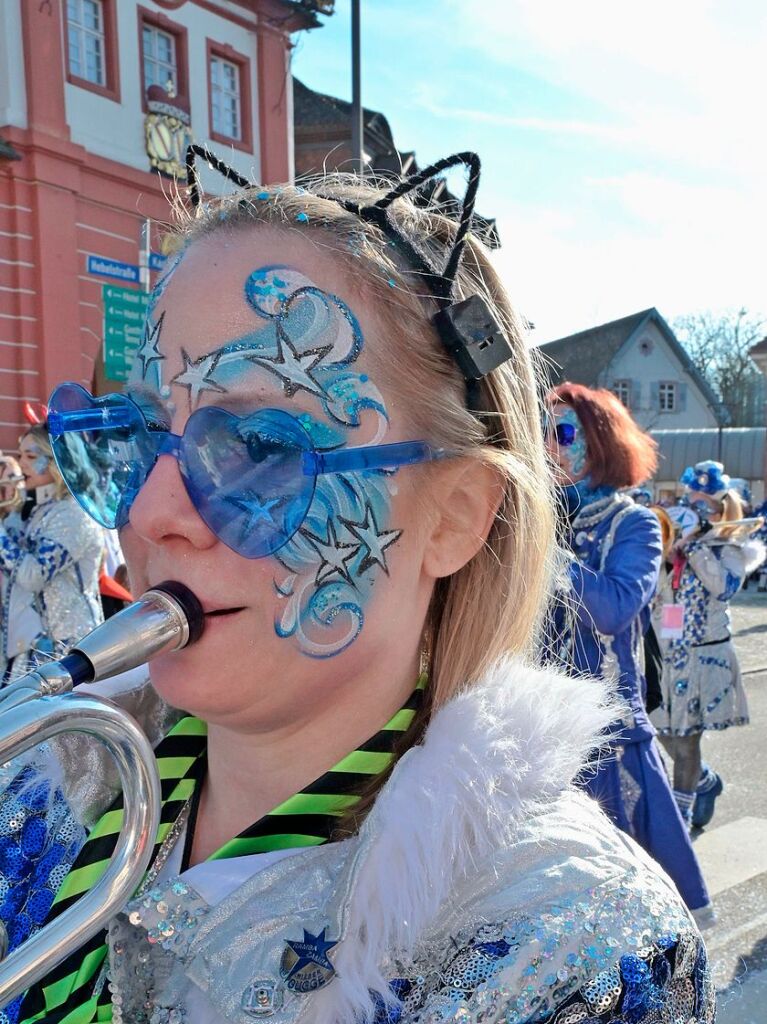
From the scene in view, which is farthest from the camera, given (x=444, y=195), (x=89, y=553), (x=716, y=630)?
(x=716, y=630)

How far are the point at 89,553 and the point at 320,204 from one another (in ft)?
11.7

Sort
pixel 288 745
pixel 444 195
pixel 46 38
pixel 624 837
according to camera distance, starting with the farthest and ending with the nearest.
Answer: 1. pixel 46 38
2. pixel 444 195
3. pixel 288 745
4. pixel 624 837

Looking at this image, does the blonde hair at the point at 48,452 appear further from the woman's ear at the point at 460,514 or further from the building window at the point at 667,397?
the building window at the point at 667,397

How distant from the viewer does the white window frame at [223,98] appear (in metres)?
12.7

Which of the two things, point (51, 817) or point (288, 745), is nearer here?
point (288, 745)

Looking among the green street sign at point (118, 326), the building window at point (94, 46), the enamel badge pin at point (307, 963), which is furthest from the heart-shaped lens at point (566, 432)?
the building window at point (94, 46)

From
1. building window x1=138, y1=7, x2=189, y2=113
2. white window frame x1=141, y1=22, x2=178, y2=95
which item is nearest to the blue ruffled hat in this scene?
building window x1=138, y1=7, x2=189, y2=113

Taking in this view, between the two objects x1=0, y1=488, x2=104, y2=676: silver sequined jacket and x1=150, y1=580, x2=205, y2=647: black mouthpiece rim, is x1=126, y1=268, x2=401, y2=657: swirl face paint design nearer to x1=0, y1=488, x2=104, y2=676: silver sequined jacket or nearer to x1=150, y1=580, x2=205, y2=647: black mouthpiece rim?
x1=150, y1=580, x2=205, y2=647: black mouthpiece rim

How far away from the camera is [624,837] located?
106cm

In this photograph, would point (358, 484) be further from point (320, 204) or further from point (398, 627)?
point (320, 204)

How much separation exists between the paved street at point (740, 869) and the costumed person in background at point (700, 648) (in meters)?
0.25

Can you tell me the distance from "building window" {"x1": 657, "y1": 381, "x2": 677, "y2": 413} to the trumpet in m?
40.8

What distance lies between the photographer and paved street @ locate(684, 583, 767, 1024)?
126 inches

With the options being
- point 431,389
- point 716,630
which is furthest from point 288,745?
point 716,630
